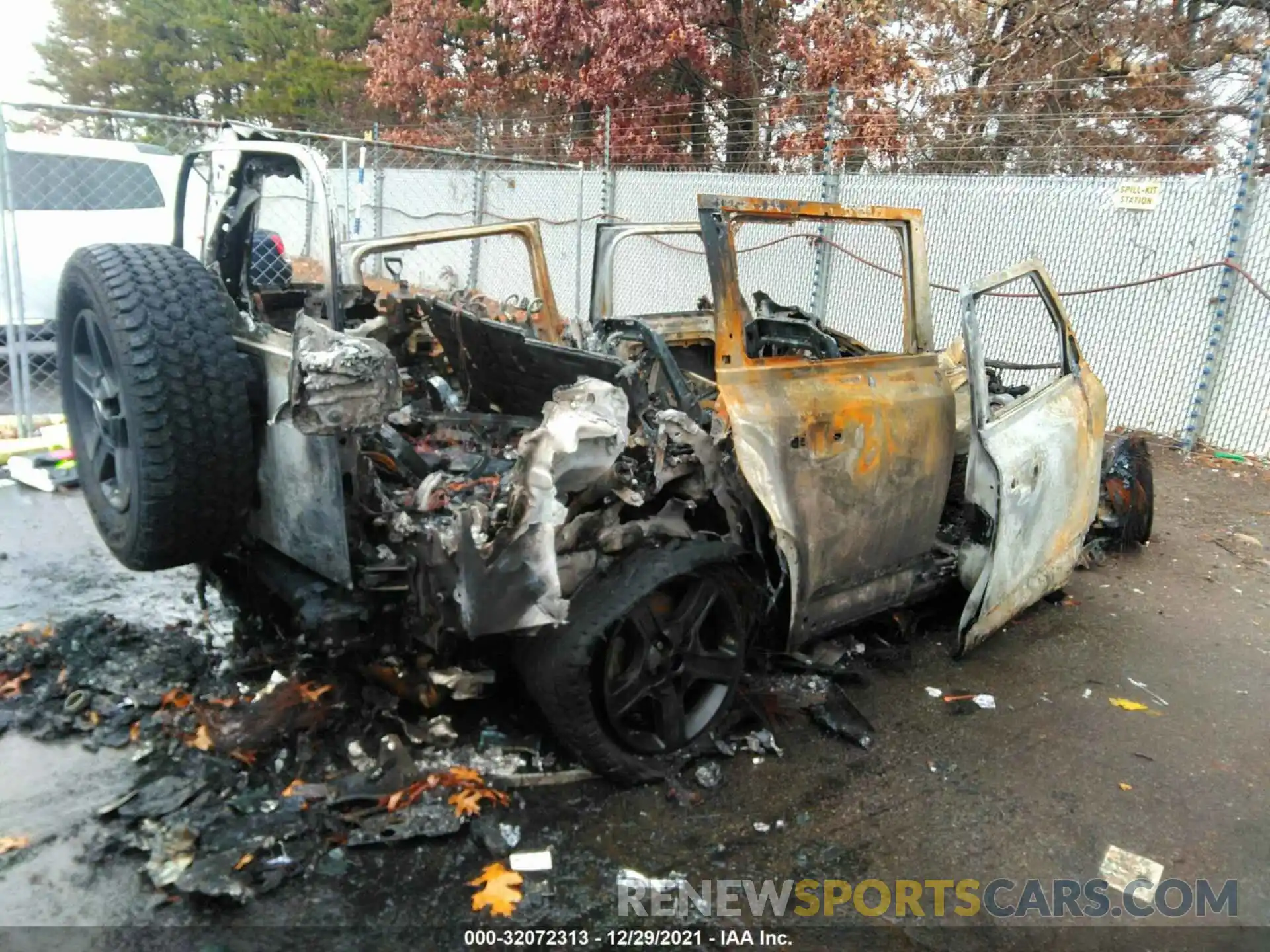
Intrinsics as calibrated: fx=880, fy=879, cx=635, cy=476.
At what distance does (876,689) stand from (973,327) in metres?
1.58

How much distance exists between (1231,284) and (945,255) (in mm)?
2654

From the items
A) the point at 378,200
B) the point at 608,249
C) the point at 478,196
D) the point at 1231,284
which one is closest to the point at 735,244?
the point at 608,249

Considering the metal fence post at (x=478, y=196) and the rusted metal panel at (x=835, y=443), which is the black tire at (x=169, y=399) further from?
the metal fence post at (x=478, y=196)

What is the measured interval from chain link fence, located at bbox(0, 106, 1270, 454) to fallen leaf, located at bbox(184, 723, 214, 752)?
248cm

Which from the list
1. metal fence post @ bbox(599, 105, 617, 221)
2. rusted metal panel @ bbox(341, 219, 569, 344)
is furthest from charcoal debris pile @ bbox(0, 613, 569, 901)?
metal fence post @ bbox(599, 105, 617, 221)

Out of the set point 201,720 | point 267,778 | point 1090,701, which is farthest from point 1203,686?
point 201,720

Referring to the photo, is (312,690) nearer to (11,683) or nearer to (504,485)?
(504,485)

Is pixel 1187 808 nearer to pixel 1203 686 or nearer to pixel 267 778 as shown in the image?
pixel 1203 686

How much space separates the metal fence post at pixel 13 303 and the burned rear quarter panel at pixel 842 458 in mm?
5588

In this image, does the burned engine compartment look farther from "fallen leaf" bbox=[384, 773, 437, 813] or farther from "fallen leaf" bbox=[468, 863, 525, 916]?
"fallen leaf" bbox=[468, 863, 525, 916]

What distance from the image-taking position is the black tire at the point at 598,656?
9.15ft

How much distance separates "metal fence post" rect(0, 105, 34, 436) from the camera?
19.7 ft

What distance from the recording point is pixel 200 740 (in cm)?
300

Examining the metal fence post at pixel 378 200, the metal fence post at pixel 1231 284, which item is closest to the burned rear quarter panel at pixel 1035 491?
the metal fence post at pixel 1231 284
